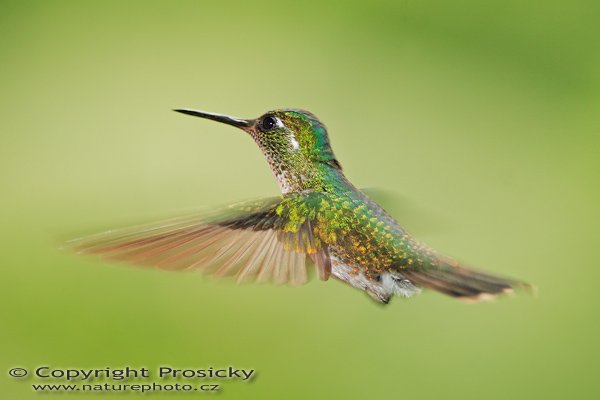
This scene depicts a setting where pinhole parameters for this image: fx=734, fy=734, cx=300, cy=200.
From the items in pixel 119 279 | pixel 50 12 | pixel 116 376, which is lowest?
pixel 116 376

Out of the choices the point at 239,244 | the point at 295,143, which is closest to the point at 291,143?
the point at 295,143

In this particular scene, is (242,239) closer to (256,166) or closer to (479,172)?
(256,166)

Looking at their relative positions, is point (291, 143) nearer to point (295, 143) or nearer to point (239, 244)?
point (295, 143)

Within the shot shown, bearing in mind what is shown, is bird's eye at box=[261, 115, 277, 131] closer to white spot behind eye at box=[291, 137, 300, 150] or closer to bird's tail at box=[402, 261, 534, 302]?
white spot behind eye at box=[291, 137, 300, 150]

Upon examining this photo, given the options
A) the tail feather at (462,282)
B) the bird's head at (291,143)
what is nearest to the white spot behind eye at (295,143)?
the bird's head at (291,143)

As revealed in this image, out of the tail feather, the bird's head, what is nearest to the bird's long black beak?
the bird's head

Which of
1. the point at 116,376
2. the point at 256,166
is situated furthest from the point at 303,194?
the point at 116,376

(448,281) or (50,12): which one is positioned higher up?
(50,12)
